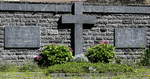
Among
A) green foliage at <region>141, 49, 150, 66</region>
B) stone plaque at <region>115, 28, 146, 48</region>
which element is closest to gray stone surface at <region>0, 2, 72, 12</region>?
stone plaque at <region>115, 28, 146, 48</region>

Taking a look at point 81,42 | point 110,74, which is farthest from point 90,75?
point 81,42

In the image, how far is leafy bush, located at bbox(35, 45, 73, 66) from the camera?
13828 mm

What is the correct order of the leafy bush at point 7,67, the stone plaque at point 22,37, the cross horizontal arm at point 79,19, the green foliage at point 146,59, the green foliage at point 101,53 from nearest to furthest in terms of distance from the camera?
the leafy bush at point 7,67 → the green foliage at point 101,53 → the stone plaque at point 22,37 → the green foliage at point 146,59 → the cross horizontal arm at point 79,19

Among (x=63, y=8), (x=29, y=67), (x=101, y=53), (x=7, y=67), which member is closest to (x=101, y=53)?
(x=101, y=53)

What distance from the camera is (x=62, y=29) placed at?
1480cm

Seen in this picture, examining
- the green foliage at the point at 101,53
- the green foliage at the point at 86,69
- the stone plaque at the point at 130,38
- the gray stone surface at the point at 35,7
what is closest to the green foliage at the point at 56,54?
the green foliage at the point at 101,53

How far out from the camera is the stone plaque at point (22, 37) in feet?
46.9

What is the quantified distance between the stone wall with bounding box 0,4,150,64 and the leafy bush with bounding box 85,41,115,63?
2.07ft

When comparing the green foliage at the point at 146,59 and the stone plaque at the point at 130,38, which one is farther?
the stone plaque at the point at 130,38

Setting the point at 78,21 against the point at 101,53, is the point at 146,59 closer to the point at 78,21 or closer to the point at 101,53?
the point at 101,53

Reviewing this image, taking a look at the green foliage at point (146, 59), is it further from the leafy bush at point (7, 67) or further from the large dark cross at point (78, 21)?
the leafy bush at point (7, 67)

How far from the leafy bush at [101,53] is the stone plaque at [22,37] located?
86.2 inches

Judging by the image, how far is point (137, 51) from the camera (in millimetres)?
15273

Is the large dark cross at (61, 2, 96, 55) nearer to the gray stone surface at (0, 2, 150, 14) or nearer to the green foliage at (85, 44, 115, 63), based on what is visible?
the gray stone surface at (0, 2, 150, 14)
